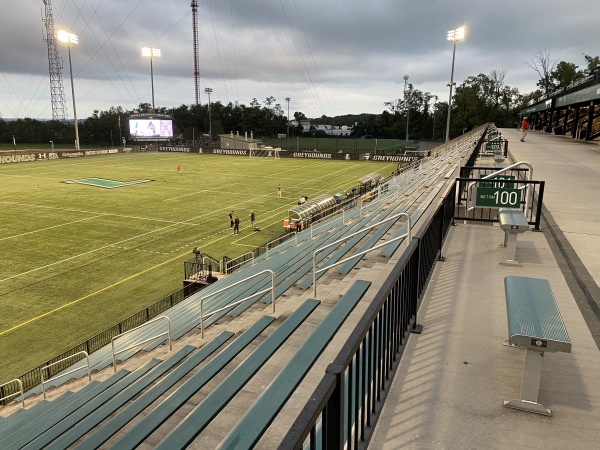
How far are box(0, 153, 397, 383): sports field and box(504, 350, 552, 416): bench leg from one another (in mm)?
12243

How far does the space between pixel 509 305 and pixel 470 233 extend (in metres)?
5.98

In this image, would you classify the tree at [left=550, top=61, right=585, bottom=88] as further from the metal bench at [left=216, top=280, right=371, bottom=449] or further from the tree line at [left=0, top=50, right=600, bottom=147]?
the metal bench at [left=216, top=280, right=371, bottom=449]

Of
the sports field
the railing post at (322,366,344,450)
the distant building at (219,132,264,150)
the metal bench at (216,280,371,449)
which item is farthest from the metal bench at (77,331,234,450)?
the distant building at (219,132,264,150)

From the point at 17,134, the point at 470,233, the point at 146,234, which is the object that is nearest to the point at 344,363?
the point at 470,233

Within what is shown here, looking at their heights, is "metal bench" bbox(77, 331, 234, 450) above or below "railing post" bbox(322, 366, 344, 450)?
below

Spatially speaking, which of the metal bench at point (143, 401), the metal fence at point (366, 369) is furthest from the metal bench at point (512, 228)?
the metal bench at point (143, 401)

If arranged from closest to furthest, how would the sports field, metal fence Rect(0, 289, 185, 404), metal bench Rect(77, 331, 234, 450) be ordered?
metal bench Rect(77, 331, 234, 450) → metal fence Rect(0, 289, 185, 404) → the sports field

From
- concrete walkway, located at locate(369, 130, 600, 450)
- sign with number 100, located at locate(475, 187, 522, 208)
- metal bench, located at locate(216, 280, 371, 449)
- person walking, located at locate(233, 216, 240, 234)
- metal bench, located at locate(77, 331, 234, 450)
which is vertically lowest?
person walking, located at locate(233, 216, 240, 234)

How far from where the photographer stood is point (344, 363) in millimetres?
2436

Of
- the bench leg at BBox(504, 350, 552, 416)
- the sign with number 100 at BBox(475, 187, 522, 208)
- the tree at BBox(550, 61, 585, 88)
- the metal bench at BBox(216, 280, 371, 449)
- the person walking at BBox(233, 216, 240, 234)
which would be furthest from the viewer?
the tree at BBox(550, 61, 585, 88)

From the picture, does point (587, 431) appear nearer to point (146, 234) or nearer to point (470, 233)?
point (470, 233)

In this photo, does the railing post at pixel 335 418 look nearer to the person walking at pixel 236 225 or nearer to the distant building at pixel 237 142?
the person walking at pixel 236 225

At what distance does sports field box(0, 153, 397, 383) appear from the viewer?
15.0 meters

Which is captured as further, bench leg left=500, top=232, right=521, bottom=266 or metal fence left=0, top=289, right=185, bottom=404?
metal fence left=0, top=289, right=185, bottom=404
